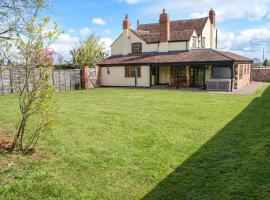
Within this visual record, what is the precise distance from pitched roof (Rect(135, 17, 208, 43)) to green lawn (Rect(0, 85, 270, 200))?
19.0m

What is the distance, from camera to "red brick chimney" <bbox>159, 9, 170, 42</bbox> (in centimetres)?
2797

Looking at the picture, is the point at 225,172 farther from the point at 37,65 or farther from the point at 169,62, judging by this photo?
the point at 169,62

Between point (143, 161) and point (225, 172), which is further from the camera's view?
point (143, 161)

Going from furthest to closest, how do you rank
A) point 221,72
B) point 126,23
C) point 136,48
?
point 126,23 → point 136,48 → point 221,72

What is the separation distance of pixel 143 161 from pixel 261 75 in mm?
33832

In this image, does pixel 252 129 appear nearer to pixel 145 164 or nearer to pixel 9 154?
pixel 145 164

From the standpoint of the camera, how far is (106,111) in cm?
1245

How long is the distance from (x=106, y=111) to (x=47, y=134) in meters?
4.57

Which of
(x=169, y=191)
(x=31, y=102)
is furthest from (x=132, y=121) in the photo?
(x=169, y=191)

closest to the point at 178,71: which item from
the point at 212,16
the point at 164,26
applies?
the point at 164,26

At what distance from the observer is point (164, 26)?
28.2 meters

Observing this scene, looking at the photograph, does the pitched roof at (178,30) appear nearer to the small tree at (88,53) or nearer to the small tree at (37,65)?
the small tree at (88,53)

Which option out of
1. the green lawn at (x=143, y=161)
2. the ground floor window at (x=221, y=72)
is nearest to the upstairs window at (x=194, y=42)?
the ground floor window at (x=221, y=72)

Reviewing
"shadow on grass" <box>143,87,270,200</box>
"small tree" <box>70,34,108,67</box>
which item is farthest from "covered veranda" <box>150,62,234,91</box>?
"shadow on grass" <box>143,87,270,200</box>
